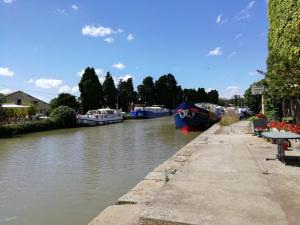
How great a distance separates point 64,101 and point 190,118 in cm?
3282

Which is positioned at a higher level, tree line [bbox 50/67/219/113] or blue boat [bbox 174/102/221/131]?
tree line [bbox 50/67/219/113]

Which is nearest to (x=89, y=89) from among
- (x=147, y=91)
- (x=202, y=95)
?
(x=147, y=91)

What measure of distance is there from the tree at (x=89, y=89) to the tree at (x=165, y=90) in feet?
125

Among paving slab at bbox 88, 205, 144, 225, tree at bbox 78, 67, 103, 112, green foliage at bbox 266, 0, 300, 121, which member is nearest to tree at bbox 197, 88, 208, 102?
tree at bbox 78, 67, 103, 112

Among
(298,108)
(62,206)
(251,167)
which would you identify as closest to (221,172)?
(251,167)

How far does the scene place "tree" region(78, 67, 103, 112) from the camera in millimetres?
68162

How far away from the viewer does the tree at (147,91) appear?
342 feet

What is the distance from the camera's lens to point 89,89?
224ft

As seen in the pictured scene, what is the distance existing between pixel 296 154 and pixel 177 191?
605 cm

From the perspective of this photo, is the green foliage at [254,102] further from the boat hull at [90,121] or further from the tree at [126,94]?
the tree at [126,94]

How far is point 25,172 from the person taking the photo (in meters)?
14.8

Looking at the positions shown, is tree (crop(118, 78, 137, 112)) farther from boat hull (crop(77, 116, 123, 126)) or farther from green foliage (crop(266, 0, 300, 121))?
green foliage (crop(266, 0, 300, 121))

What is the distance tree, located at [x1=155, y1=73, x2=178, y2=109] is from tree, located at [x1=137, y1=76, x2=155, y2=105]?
6.20 feet

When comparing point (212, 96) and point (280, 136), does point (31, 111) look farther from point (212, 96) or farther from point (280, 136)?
point (212, 96)
